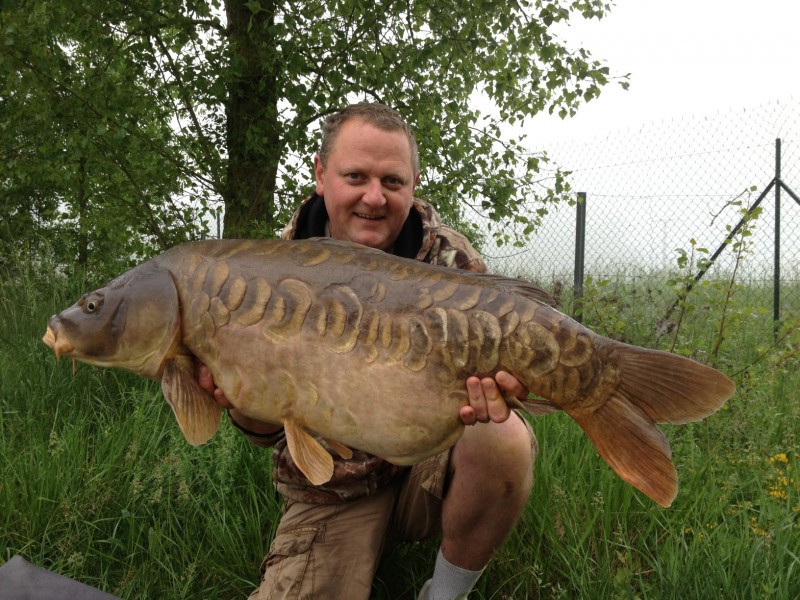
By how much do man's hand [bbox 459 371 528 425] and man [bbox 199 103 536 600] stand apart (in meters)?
0.42

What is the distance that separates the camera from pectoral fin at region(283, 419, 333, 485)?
52.1 inches

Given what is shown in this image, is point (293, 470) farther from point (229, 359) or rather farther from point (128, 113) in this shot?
point (128, 113)

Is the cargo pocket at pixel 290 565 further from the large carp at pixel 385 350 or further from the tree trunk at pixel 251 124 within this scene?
the tree trunk at pixel 251 124

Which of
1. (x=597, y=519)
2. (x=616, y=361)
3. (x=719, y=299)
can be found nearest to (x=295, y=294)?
(x=616, y=361)

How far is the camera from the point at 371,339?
1.26 m

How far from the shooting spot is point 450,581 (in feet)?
5.66

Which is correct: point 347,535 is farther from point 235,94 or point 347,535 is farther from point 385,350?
point 235,94

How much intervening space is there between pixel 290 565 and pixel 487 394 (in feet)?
2.66

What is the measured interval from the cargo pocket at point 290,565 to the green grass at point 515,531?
0.17m

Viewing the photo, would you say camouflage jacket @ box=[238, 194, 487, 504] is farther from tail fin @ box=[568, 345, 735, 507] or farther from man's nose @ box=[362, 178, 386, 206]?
tail fin @ box=[568, 345, 735, 507]

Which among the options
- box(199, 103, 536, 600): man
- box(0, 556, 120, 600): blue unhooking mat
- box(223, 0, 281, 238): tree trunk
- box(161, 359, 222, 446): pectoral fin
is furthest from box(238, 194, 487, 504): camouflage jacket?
box(223, 0, 281, 238): tree trunk

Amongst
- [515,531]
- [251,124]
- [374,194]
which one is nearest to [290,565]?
[515,531]

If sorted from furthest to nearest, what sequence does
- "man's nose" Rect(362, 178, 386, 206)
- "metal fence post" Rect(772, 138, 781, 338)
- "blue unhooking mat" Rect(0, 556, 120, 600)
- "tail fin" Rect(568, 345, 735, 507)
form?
"metal fence post" Rect(772, 138, 781, 338)
"man's nose" Rect(362, 178, 386, 206)
"blue unhooking mat" Rect(0, 556, 120, 600)
"tail fin" Rect(568, 345, 735, 507)

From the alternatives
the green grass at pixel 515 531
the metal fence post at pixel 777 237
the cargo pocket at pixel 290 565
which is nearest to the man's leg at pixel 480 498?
the green grass at pixel 515 531
